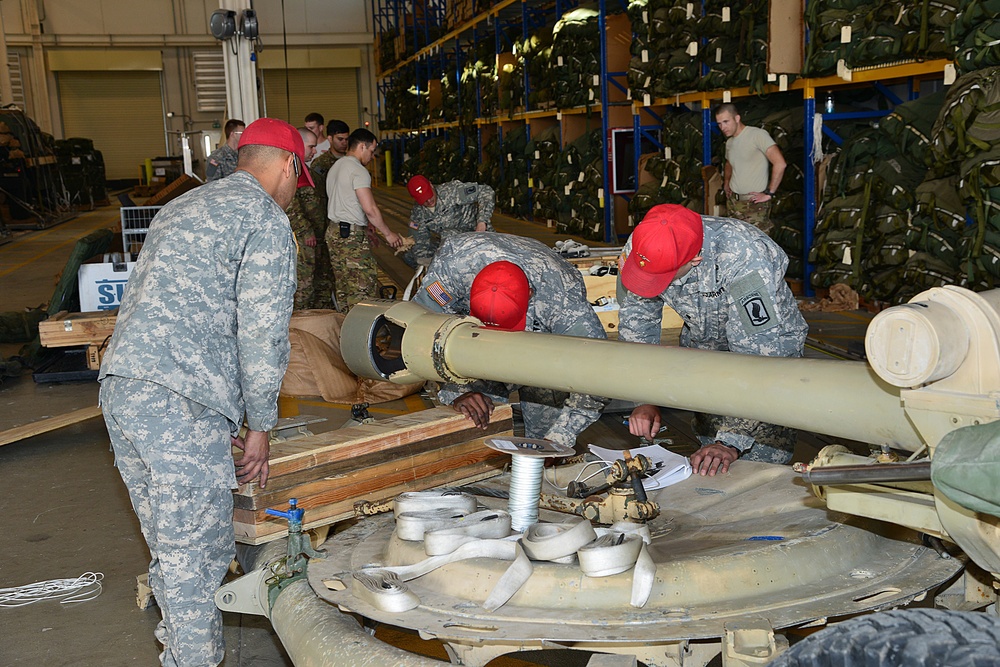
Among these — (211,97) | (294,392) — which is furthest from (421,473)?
(211,97)

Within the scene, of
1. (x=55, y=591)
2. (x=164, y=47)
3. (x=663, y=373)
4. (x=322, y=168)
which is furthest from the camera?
(x=164, y=47)

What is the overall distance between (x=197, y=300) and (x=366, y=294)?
5008 mm

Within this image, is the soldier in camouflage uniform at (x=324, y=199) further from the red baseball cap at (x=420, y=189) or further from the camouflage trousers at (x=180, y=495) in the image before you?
A: the camouflage trousers at (x=180, y=495)

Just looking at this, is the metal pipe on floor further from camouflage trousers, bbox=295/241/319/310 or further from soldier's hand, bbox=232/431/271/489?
camouflage trousers, bbox=295/241/319/310

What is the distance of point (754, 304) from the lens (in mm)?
3654

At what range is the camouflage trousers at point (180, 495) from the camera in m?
2.80

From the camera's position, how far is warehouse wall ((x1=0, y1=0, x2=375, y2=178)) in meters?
27.9

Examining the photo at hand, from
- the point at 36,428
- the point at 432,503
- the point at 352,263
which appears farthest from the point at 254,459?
the point at 352,263

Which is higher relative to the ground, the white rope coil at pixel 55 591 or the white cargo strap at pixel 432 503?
the white cargo strap at pixel 432 503

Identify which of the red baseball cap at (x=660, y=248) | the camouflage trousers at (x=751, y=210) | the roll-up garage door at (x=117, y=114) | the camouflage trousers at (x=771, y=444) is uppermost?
the roll-up garage door at (x=117, y=114)

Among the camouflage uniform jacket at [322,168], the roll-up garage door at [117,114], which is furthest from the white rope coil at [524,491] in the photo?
the roll-up garage door at [117,114]

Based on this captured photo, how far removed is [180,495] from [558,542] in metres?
1.18

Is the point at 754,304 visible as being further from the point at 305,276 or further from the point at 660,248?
Answer: the point at 305,276

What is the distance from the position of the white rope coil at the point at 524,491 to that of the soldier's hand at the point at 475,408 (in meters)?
1.03
